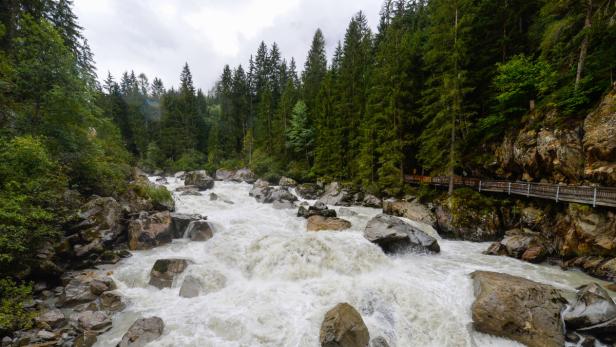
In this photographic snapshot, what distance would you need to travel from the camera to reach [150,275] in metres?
10.3

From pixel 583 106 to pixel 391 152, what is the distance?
12311mm

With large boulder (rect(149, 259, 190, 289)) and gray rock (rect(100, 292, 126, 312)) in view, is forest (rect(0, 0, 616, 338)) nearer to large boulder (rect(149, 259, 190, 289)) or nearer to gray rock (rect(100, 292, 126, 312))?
gray rock (rect(100, 292, 126, 312))

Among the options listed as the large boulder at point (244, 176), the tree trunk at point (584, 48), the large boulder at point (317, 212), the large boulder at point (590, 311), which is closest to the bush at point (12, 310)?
the large boulder at point (317, 212)

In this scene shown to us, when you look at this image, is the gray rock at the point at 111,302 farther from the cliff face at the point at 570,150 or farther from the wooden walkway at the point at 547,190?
the cliff face at the point at 570,150

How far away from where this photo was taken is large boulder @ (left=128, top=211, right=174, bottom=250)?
13156 mm

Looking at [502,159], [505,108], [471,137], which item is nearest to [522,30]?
[505,108]

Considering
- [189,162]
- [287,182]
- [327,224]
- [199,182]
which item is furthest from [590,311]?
[189,162]

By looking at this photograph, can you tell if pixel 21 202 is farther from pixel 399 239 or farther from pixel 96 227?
pixel 399 239

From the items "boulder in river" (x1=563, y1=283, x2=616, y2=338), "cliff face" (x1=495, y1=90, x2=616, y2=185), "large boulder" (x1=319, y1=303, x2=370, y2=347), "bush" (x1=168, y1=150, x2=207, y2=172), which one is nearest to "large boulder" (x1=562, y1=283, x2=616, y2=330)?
"boulder in river" (x1=563, y1=283, x2=616, y2=338)

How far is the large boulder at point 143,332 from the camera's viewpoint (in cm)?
684

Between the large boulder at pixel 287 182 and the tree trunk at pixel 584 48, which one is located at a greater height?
the tree trunk at pixel 584 48

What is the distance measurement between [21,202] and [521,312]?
1673 cm

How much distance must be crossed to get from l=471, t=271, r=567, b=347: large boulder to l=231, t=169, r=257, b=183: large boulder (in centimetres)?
3239

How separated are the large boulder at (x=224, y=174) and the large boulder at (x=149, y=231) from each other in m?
25.8
